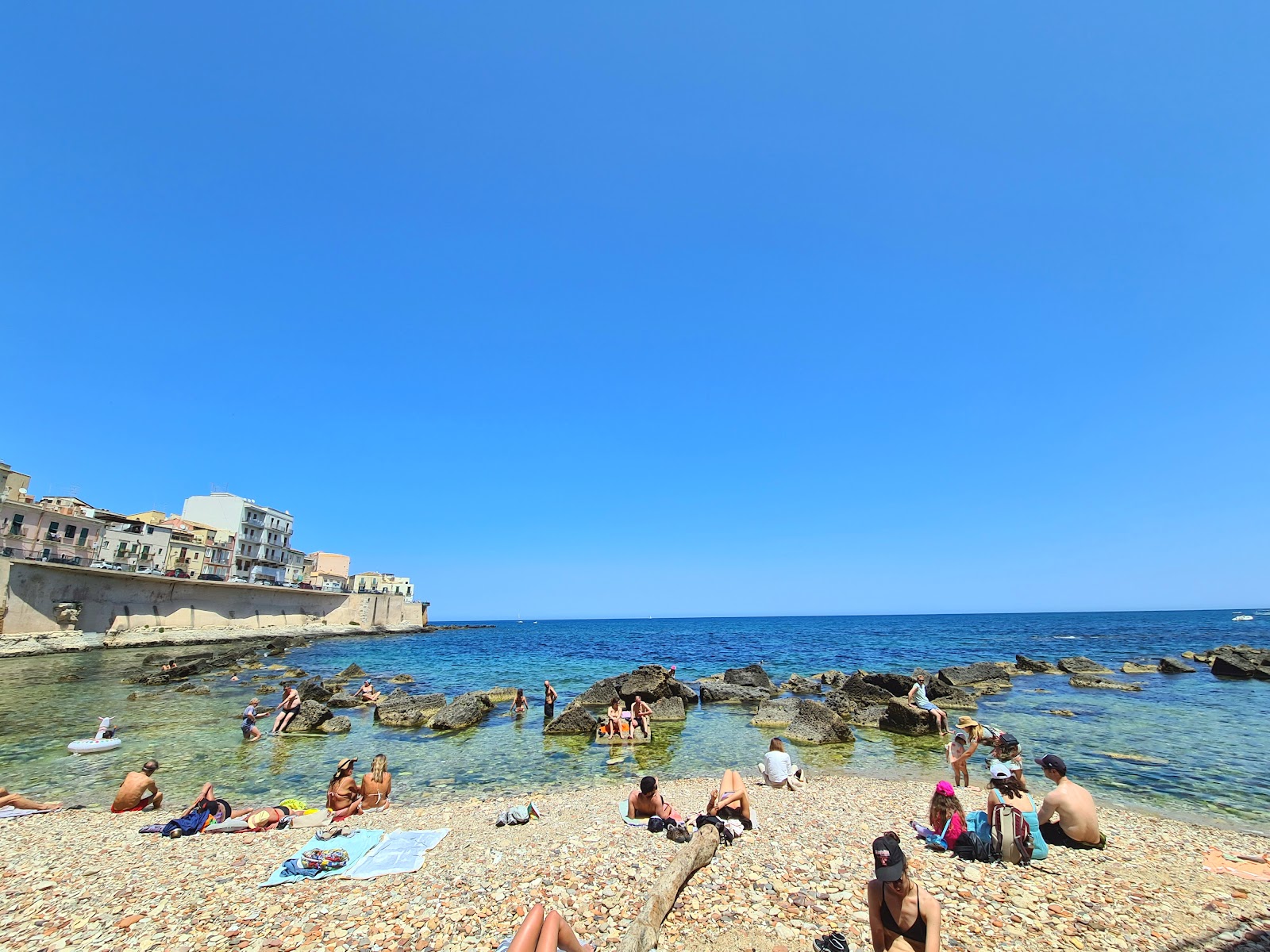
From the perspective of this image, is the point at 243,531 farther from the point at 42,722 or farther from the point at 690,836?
the point at 690,836

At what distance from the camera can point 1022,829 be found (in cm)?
873

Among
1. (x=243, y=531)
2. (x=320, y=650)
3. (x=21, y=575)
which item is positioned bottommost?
(x=320, y=650)

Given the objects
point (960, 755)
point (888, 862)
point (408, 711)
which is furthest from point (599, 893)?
point (408, 711)

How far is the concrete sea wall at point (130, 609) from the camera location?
153 ft

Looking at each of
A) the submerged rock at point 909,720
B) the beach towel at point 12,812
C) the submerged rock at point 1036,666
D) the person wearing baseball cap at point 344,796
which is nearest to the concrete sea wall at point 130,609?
the beach towel at point 12,812

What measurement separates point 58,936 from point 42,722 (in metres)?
21.9

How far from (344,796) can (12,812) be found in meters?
6.94

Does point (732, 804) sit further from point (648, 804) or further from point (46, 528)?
point (46, 528)

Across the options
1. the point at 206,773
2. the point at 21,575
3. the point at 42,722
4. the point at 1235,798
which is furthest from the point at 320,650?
the point at 1235,798

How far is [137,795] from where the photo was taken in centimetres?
1276

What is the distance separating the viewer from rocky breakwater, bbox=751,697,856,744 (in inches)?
802

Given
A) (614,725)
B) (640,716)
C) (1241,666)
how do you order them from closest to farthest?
(614,725) < (640,716) < (1241,666)

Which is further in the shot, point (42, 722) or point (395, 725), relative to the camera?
point (395, 725)

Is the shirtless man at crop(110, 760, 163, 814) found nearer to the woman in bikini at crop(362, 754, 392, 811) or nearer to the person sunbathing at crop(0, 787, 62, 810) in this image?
the person sunbathing at crop(0, 787, 62, 810)
